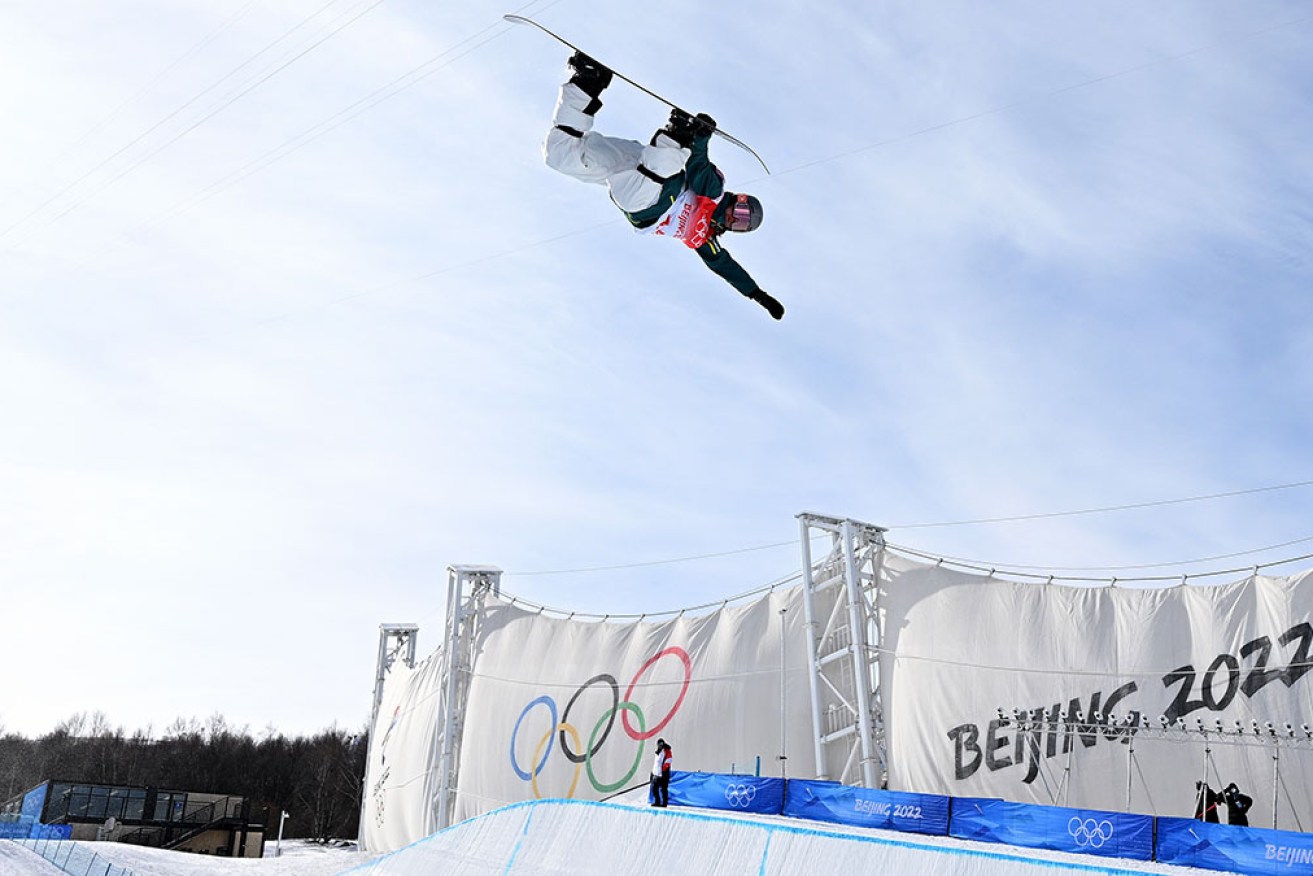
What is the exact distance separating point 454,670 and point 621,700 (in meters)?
6.01

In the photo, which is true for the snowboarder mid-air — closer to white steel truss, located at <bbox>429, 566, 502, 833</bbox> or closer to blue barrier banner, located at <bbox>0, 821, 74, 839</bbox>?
white steel truss, located at <bbox>429, 566, 502, 833</bbox>

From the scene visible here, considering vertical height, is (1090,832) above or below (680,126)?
below

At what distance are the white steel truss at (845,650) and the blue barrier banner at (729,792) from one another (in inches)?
112

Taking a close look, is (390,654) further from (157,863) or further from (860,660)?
(860,660)

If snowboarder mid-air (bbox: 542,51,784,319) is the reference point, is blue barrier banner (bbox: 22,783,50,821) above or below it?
below

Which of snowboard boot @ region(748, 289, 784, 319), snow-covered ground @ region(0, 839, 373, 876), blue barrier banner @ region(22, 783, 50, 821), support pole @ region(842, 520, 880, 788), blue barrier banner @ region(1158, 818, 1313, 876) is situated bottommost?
snow-covered ground @ region(0, 839, 373, 876)

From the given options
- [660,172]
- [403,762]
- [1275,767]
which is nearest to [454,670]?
[403,762]

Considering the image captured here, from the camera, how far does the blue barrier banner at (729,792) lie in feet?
50.4

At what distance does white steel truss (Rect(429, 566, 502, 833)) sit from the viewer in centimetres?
2642

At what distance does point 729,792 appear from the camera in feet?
52.2

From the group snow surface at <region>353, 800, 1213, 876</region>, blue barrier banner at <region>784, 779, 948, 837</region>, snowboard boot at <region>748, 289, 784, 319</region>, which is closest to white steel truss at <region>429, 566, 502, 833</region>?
snow surface at <region>353, 800, 1213, 876</region>

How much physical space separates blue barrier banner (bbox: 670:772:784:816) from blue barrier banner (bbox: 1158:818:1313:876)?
5244mm

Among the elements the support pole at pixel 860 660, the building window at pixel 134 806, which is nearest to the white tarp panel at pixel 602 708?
the support pole at pixel 860 660

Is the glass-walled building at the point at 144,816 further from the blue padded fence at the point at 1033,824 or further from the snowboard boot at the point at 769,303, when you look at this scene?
the snowboard boot at the point at 769,303
